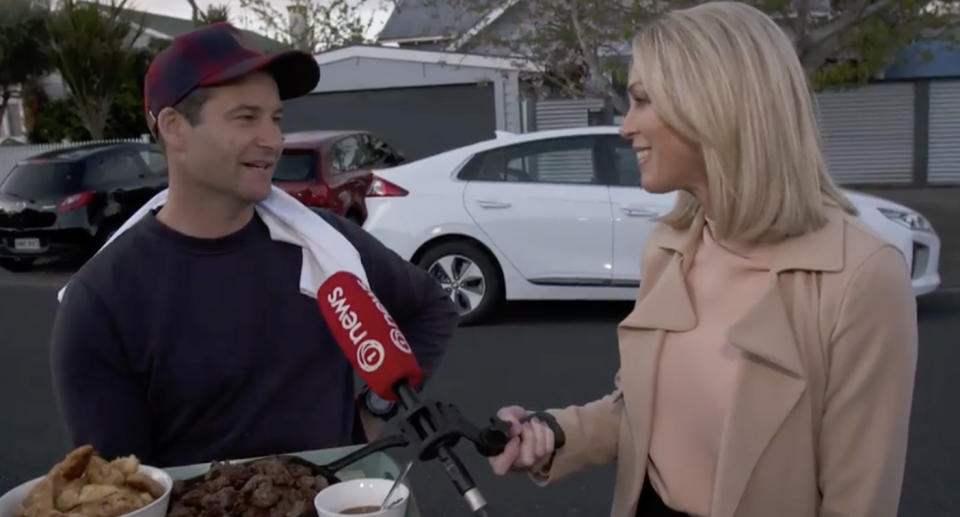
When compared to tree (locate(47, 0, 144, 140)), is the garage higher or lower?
lower

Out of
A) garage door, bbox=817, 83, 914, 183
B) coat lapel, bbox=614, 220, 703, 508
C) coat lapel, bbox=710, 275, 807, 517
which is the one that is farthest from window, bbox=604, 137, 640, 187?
garage door, bbox=817, 83, 914, 183

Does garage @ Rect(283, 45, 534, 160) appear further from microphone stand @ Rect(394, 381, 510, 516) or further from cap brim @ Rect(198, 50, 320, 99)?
microphone stand @ Rect(394, 381, 510, 516)

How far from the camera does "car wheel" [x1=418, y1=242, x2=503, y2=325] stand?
30.4ft

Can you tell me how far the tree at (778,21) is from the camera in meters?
11.5

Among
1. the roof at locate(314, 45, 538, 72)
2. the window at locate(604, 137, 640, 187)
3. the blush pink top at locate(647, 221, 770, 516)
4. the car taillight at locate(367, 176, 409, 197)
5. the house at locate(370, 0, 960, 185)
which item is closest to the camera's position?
the blush pink top at locate(647, 221, 770, 516)

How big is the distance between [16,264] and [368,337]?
46.2 feet

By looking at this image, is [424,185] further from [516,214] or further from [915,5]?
[915,5]

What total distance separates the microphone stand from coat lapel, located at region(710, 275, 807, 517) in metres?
0.61

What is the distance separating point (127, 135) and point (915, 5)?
66.2ft

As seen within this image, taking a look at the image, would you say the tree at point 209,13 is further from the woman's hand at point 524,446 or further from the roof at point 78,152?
the woman's hand at point 524,446

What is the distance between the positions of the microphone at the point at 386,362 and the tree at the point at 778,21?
9629 millimetres

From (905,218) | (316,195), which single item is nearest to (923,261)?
(905,218)

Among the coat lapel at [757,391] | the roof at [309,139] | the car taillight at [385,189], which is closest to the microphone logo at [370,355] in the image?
the coat lapel at [757,391]

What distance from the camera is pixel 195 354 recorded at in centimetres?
213
